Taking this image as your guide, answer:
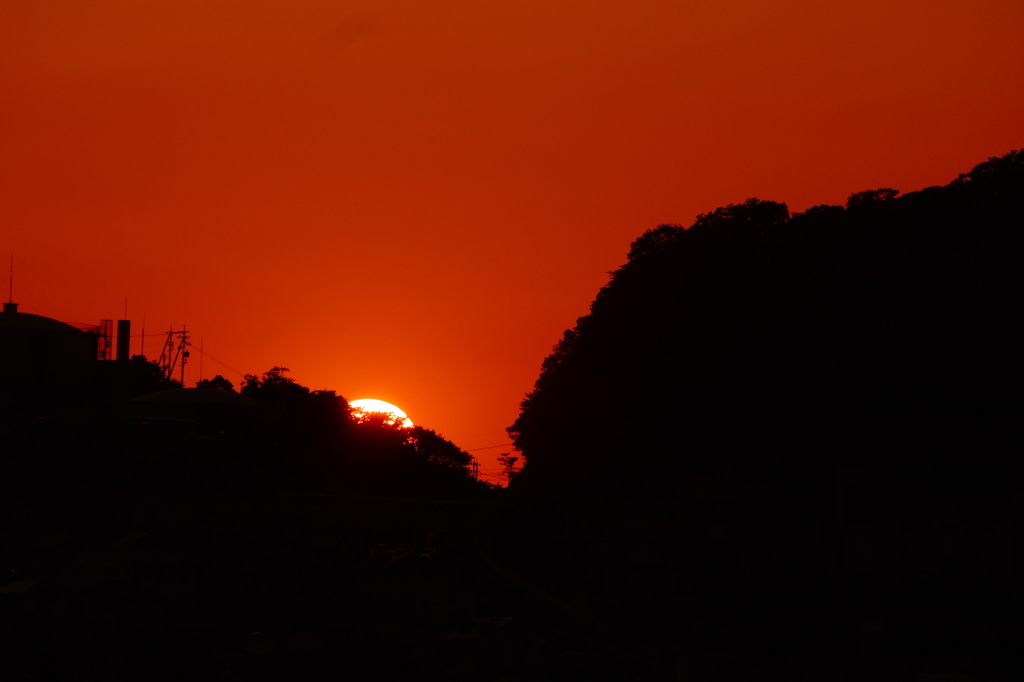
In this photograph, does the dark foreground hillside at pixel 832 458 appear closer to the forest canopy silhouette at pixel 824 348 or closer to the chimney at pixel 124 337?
the forest canopy silhouette at pixel 824 348

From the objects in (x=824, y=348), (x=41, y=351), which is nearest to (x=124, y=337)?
(x=41, y=351)

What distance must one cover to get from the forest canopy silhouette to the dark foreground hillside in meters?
0.07

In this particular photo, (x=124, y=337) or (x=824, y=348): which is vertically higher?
(x=124, y=337)

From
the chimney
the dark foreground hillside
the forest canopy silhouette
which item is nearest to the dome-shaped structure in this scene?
the chimney

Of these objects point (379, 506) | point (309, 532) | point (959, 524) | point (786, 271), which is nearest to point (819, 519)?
point (959, 524)

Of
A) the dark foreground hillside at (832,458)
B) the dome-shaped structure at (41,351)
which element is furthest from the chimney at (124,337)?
the dark foreground hillside at (832,458)

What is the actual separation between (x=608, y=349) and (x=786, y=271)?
14.2m

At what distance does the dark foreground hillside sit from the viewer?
18.3 m

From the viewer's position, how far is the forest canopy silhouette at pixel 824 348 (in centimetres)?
2570

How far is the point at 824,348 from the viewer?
28.5 metres

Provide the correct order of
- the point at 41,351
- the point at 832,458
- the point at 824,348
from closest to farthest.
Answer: the point at 832,458 < the point at 824,348 < the point at 41,351

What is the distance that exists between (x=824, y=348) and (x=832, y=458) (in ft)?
10.3

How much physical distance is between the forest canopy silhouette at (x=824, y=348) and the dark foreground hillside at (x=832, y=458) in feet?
0.23

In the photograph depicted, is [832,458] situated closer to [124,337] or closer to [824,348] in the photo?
[824,348]
